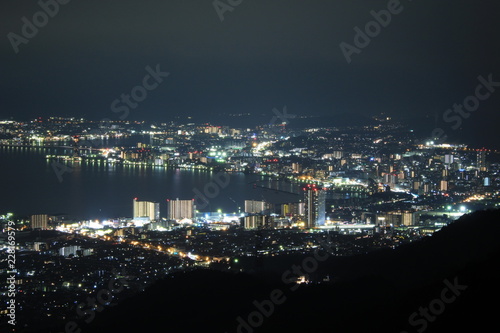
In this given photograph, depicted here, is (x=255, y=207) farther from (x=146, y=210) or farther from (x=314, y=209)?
(x=146, y=210)

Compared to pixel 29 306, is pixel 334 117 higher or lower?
higher

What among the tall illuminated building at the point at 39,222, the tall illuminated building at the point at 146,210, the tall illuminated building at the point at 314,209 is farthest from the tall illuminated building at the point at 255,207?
the tall illuminated building at the point at 39,222

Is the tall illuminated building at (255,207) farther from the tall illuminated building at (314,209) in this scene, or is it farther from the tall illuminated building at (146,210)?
the tall illuminated building at (146,210)

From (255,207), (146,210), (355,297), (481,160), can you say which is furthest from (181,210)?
(481,160)

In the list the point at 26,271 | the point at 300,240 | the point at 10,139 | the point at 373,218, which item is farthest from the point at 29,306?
the point at 10,139

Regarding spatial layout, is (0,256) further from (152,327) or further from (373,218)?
(373,218)

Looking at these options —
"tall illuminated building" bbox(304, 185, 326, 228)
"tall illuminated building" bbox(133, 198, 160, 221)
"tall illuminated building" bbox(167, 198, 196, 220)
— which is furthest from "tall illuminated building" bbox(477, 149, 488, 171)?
"tall illuminated building" bbox(133, 198, 160, 221)
